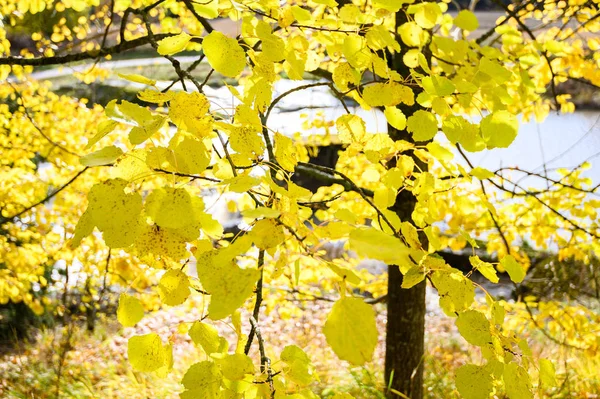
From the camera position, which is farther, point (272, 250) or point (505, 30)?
point (505, 30)

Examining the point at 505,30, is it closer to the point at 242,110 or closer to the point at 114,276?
the point at 242,110

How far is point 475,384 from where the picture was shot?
0.64 meters

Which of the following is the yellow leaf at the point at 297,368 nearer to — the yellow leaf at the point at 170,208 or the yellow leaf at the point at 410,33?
the yellow leaf at the point at 170,208

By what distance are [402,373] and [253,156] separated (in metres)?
1.75

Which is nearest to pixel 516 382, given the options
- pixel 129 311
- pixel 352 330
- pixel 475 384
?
pixel 475 384

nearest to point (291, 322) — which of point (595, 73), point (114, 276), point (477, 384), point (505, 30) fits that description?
point (114, 276)

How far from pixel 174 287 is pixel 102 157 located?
20 centimetres

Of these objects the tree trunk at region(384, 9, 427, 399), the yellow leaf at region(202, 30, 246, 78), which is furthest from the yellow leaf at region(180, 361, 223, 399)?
the tree trunk at region(384, 9, 427, 399)

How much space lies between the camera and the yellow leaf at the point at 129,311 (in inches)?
26.7

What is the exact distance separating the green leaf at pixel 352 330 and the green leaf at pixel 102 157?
0.27 meters

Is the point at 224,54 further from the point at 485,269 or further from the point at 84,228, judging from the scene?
the point at 485,269

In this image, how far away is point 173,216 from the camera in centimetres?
50

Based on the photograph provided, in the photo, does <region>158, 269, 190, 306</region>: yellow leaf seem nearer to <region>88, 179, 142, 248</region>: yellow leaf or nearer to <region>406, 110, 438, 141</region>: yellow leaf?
<region>88, 179, 142, 248</region>: yellow leaf

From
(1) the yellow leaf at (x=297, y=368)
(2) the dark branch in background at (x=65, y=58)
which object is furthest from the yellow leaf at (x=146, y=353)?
(2) the dark branch in background at (x=65, y=58)
